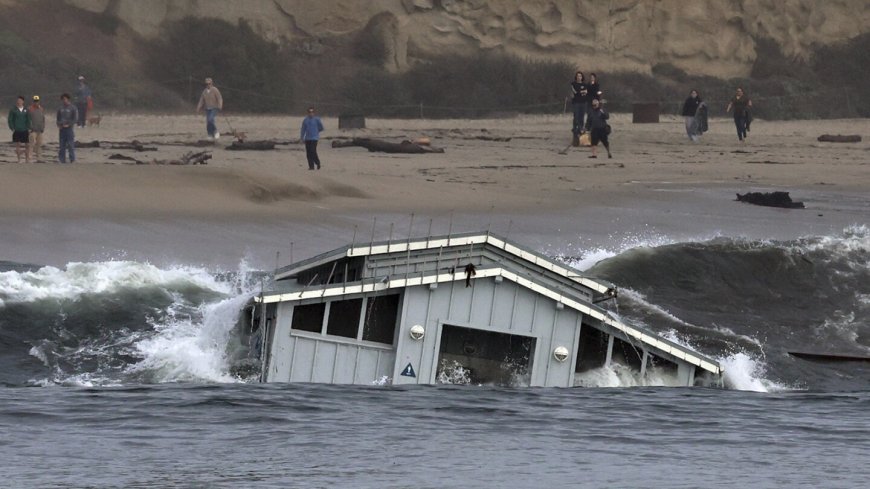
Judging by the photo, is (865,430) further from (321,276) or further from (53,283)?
(53,283)

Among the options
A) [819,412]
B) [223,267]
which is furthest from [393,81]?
[819,412]

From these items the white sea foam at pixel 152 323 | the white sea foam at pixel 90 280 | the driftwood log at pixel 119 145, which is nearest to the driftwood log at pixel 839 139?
the driftwood log at pixel 119 145

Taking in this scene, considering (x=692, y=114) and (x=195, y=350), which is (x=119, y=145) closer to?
(x=692, y=114)

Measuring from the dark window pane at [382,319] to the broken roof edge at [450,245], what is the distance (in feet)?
5.06

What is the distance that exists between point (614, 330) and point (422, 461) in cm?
421

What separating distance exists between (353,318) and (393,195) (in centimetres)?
1424

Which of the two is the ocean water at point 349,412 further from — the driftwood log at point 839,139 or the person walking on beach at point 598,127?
the driftwood log at point 839,139

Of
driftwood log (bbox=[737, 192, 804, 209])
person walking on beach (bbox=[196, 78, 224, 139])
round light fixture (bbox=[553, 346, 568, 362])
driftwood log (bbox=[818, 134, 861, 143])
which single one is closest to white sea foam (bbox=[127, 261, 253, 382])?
round light fixture (bbox=[553, 346, 568, 362])

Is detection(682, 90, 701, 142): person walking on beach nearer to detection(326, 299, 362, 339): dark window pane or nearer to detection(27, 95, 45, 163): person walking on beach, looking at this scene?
detection(27, 95, 45, 163): person walking on beach

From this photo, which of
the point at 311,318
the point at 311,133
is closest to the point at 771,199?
the point at 311,133

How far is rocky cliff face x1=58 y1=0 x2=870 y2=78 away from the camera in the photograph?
57.5 meters

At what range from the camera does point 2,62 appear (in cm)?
5203

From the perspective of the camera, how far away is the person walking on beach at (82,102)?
153 ft

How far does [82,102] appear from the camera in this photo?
4669 centimetres
